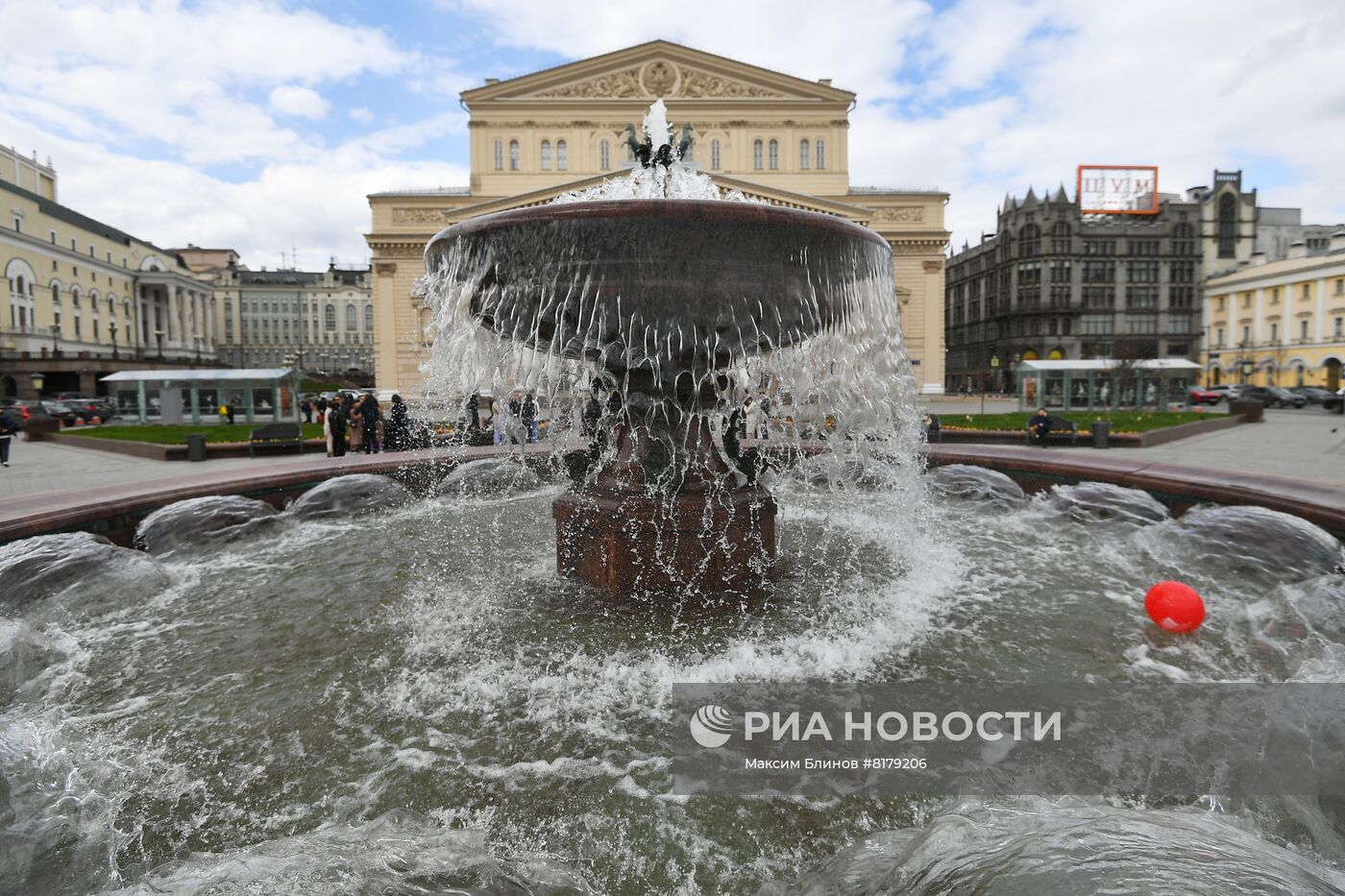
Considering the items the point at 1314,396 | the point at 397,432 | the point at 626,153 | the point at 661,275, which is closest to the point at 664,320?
the point at 661,275

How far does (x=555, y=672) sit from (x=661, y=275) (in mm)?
1983

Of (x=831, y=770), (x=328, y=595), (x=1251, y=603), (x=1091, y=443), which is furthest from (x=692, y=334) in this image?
(x=1091, y=443)

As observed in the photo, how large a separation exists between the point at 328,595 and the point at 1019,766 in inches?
143

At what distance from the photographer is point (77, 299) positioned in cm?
6216

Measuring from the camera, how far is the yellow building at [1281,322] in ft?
163

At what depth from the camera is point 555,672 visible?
312 cm

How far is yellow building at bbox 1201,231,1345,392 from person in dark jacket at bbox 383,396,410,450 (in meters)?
62.6

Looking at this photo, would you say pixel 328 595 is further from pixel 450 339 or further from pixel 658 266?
pixel 658 266

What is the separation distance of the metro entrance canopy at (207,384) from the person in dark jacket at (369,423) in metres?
11.0

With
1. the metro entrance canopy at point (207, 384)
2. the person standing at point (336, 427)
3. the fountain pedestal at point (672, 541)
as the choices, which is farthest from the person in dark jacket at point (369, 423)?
the metro entrance canopy at point (207, 384)

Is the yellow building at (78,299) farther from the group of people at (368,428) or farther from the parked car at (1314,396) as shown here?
the parked car at (1314,396)

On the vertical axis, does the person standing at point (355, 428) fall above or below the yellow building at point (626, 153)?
below

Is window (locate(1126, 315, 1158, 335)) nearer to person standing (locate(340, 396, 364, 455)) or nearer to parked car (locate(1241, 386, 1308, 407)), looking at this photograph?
parked car (locate(1241, 386, 1308, 407))

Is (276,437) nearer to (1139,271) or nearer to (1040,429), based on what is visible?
(1040,429)
